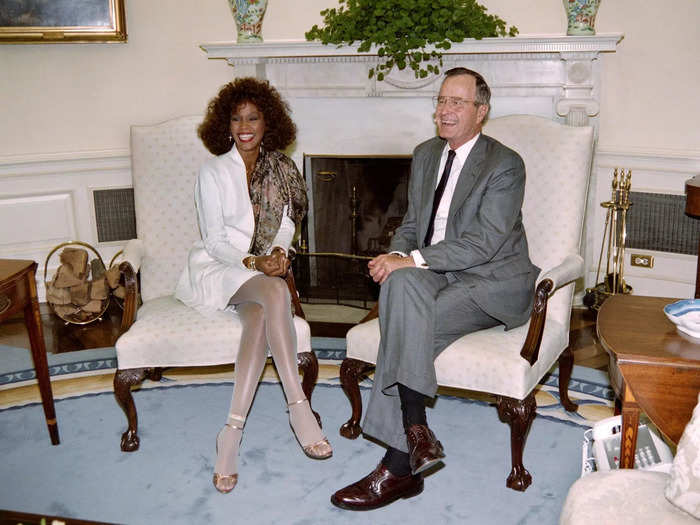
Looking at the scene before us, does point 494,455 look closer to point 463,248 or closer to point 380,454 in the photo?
point 380,454

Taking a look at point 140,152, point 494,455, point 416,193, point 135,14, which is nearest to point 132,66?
point 135,14

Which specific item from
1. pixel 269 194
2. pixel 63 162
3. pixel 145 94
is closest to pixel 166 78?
pixel 145 94

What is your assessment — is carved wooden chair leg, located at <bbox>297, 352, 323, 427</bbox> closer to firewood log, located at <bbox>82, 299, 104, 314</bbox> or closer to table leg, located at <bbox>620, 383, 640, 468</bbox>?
table leg, located at <bbox>620, 383, 640, 468</bbox>

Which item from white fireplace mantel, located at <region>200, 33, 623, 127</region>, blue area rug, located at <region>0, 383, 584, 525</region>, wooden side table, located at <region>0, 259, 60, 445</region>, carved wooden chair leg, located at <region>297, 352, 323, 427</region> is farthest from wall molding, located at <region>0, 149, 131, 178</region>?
carved wooden chair leg, located at <region>297, 352, 323, 427</region>

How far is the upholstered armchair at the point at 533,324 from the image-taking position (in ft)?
7.99

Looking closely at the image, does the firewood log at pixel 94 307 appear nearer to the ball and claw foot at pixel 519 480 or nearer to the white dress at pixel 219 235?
the white dress at pixel 219 235

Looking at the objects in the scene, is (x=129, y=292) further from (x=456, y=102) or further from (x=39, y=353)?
(x=456, y=102)

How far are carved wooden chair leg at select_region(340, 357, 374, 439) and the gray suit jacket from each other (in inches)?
18.4

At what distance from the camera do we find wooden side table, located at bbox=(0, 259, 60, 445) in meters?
2.49

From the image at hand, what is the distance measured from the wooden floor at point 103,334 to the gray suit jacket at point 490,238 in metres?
1.05

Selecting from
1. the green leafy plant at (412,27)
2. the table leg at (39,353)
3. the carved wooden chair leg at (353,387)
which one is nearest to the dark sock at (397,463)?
the carved wooden chair leg at (353,387)

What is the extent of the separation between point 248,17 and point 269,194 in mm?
1673

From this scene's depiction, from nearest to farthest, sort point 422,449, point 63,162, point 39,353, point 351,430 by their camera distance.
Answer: point 422,449, point 39,353, point 351,430, point 63,162

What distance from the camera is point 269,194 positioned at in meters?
3.01
